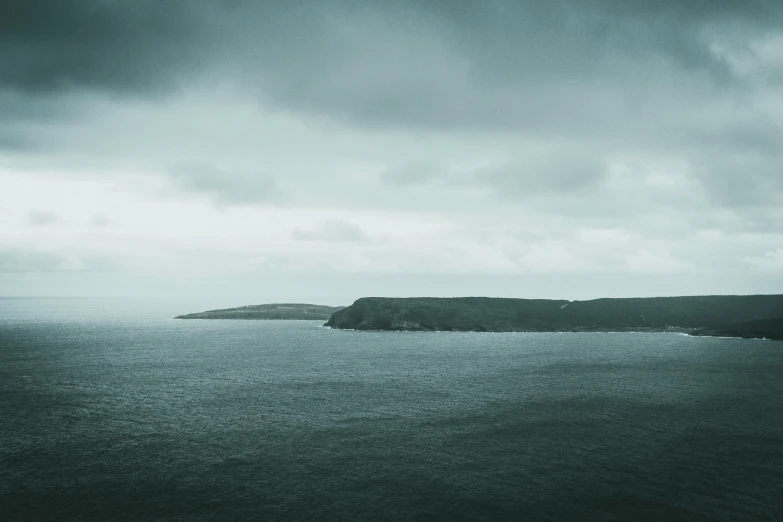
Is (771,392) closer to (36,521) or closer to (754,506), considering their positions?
(754,506)

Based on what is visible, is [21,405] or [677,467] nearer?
[677,467]

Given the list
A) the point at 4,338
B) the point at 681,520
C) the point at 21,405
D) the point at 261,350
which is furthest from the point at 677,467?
the point at 4,338

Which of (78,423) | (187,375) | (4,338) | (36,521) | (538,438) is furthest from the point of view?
(4,338)

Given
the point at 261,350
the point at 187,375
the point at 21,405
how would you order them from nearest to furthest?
the point at 21,405
the point at 187,375
the point at 261,350

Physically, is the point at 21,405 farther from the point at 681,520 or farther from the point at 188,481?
the point at 681,520

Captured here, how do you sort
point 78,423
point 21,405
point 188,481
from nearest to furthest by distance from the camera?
point 188,481
point 78,423
point 21,405

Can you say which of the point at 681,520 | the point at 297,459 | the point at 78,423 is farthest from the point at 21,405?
the point at 681,520
